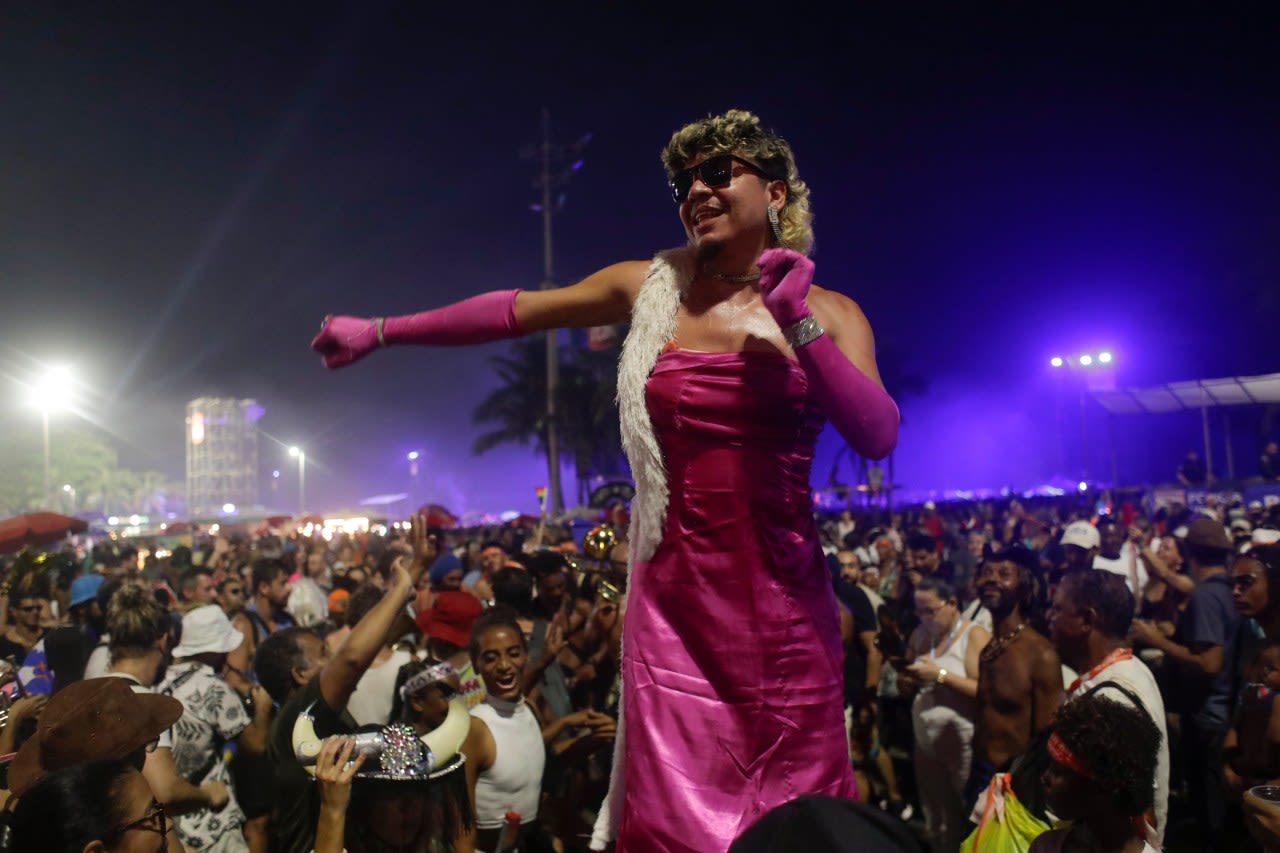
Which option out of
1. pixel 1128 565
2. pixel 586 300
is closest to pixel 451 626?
pixel 586 300

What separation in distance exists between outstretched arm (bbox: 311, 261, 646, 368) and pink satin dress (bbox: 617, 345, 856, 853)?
1.02 feet

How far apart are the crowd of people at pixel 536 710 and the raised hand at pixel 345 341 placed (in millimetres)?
1141

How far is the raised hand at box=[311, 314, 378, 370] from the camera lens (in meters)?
2.67

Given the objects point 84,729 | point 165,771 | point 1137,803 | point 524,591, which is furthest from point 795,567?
point 524,591

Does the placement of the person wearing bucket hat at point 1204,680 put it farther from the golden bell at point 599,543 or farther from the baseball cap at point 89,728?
the baseball cap at point 89,728

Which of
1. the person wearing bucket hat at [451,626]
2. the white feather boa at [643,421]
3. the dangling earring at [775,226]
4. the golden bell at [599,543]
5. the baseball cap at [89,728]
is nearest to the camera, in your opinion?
the white feather boa at [643,421]

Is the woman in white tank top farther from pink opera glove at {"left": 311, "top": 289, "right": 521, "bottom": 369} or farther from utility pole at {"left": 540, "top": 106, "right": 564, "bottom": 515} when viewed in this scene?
utility pole at {"left": 540, "top": 106, "right": 564, "bottom": 515}

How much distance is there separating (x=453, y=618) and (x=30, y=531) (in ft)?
29.5

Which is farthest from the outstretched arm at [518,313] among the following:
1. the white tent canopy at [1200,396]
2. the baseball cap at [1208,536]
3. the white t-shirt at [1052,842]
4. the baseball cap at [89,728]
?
the white tent canopy at [1200,396]

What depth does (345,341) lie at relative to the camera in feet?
8.78

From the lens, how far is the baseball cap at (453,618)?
5.36 m

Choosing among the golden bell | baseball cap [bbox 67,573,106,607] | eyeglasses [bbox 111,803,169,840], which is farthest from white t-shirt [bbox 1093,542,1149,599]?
baseball cap [bbox 67,573,106,607]

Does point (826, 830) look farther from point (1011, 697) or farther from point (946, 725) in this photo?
point (946, 725)

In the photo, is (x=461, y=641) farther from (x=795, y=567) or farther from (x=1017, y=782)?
(x=795, y=567)
